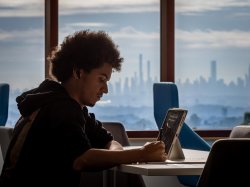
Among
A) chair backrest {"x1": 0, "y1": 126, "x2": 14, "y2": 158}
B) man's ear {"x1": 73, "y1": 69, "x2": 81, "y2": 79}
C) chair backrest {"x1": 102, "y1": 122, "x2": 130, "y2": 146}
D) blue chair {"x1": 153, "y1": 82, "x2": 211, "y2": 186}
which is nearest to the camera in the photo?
man's ear {"x1": 73, "y1": 69, "x2": 81, "y2": 79}

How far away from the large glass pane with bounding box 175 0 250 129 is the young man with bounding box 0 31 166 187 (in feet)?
10.5

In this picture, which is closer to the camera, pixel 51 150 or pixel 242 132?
pixel 51 150

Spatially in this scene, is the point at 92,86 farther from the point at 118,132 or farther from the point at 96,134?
the point at 118,132

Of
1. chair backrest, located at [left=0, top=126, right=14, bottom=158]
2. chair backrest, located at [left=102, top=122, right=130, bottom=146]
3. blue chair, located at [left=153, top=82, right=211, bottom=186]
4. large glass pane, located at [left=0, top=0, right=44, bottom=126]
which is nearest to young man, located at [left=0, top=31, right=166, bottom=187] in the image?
chair backrest, located at [left=0, top=126, right=14, bottom=158]

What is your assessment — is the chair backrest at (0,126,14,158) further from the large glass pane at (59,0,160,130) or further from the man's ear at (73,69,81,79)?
the large glass pane at (59,0,160,130)

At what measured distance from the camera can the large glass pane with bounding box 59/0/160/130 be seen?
18.5ft

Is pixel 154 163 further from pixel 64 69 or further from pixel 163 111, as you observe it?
pixel 163 111

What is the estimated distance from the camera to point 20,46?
556cm

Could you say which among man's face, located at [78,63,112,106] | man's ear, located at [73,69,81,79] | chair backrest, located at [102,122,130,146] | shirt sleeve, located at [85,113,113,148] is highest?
man's ear, located at [73,69,81,79]

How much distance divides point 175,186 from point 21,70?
5.51 ft

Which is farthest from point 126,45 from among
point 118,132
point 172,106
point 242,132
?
point 242,132

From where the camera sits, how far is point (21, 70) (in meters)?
5.55

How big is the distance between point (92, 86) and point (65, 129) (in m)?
0.28

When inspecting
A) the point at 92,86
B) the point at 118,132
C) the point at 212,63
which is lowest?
the point at 118,132
